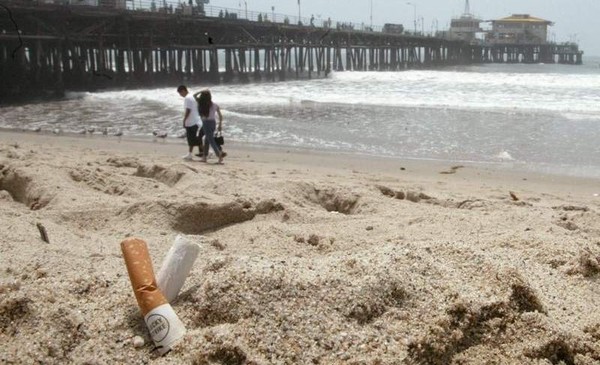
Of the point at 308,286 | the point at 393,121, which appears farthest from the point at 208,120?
the point at 393,121

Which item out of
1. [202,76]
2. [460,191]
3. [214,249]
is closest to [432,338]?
[214,249]

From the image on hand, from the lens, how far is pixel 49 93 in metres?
24.2

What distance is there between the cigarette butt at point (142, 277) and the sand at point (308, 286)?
0.33 ft

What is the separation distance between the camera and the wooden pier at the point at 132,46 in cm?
2473

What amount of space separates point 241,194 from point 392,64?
192ft

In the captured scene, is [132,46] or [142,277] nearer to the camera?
[142,277]

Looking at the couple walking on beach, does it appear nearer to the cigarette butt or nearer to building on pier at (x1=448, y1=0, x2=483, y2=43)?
the cigarette butt

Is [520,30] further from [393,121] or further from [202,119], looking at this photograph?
[202,119]

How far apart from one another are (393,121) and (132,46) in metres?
19.0

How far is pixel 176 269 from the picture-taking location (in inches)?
106

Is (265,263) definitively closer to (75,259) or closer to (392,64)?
(75,259)

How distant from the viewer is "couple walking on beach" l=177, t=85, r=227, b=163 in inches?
363

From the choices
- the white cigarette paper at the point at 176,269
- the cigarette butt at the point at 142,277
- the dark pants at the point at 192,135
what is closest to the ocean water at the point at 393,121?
the dark pants at the point at 192,135

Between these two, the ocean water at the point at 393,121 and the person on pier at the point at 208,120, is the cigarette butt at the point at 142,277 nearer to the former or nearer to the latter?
the person on pier at the point at 208,120
